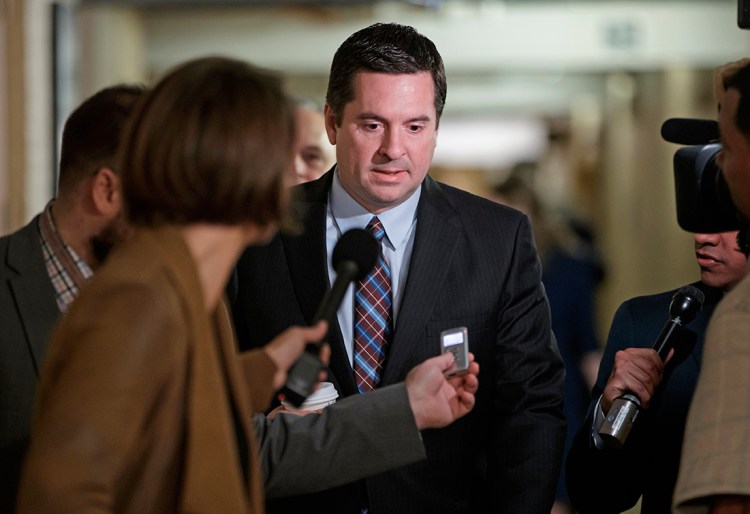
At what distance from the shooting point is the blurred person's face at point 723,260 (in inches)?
98.0

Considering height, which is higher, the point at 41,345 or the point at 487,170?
the point at 41,345

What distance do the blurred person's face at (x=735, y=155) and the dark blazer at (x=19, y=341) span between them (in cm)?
129

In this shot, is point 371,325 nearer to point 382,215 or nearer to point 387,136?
point 382,215

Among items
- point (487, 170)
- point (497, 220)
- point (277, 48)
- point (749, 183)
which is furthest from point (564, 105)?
point (749, 183)

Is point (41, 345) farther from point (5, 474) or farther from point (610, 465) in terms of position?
point (610, 465)

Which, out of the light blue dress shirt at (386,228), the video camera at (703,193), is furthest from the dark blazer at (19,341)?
the video camera at (703,193)

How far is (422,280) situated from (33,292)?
87 centimetres

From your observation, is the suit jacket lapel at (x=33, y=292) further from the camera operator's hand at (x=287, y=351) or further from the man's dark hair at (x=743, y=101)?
the man's dark hair at (x=743, y=101)

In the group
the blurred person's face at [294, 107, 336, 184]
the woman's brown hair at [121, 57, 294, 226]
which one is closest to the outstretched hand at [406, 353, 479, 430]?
the woman's brown hair at [121, 57, 294, 226]

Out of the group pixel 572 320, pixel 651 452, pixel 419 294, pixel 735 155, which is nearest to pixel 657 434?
pixel 651 452

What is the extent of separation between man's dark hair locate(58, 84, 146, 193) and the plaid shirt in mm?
114

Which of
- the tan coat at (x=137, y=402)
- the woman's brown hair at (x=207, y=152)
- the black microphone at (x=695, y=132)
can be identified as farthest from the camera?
the black microphone at (x=695, y=132)

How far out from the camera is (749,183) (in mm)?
1817

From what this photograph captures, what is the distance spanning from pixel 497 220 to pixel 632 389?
0.61 m
